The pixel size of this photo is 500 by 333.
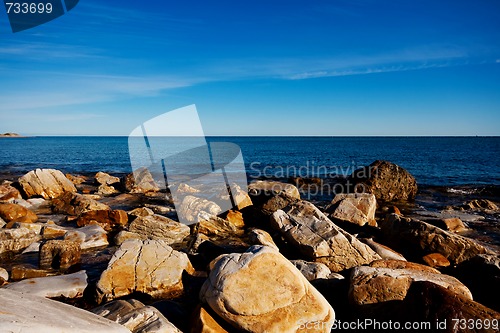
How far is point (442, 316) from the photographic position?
14.9 ft

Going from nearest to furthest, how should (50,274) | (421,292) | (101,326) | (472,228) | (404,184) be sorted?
(101,326), (421,292), (50,274), (472,228), (404,184)

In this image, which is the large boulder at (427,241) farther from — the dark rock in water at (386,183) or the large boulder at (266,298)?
the dark rock in water at (386,183)

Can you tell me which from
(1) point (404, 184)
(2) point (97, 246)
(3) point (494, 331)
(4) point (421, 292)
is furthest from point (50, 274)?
(1) point (404, 184)

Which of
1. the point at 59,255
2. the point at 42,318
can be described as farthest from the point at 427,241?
the point at 59,255

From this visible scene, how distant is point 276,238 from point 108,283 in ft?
15.9

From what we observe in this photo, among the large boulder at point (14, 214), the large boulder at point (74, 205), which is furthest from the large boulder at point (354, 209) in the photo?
the large boulder at point (14, 214)

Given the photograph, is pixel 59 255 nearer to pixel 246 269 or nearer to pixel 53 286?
pixel 53 286

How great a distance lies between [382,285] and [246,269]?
2294 millimetres

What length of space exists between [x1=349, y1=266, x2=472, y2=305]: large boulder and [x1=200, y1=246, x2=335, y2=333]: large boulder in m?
0.80

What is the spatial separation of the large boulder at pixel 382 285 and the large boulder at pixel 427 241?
331 centimetres

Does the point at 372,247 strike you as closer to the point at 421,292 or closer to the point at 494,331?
the point at 421,292

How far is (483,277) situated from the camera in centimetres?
716

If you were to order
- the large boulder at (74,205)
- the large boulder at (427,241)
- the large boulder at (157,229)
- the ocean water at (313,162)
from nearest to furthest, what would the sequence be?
the large boulder at (427,241), the large boulder at (157,229), the large boulder at (74,205), the ocean water at (313,162)

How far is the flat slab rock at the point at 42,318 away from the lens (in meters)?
3.48
